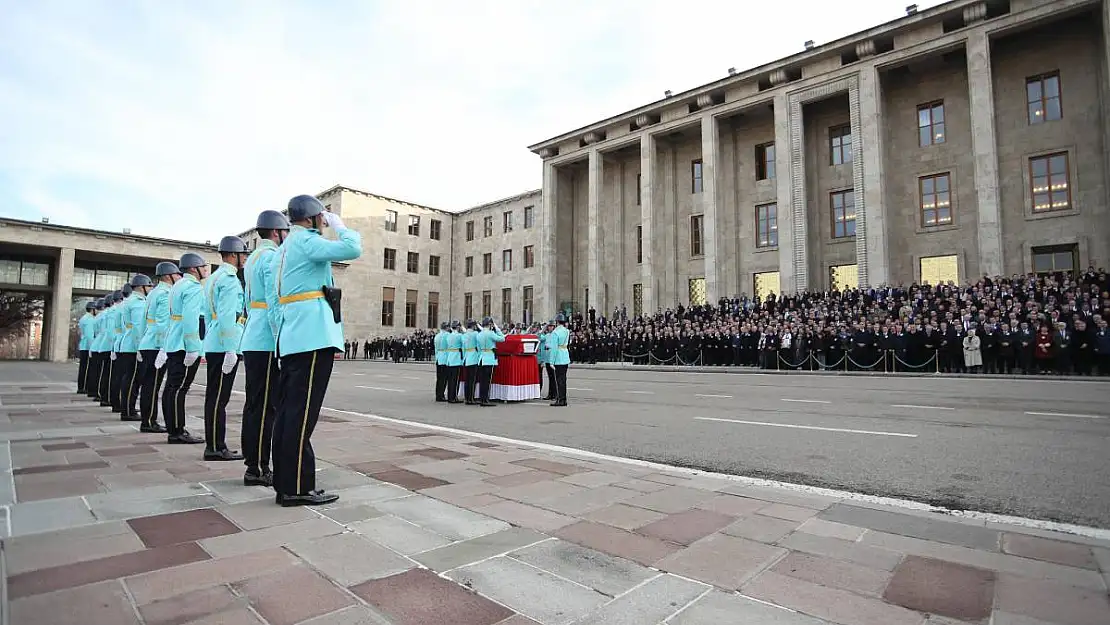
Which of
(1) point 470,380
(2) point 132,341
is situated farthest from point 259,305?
(1) point 470,380

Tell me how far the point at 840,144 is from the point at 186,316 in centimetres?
3491

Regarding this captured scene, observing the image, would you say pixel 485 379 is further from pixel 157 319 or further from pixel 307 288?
pixel 307 288

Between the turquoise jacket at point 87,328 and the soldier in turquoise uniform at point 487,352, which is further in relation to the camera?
the turquoise jacket at point 87,328

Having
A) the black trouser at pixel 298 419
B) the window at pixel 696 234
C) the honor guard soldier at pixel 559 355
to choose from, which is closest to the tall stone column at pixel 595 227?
the window at pixel 696 234

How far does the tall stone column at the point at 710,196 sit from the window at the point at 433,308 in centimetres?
3051

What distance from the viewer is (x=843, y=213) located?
32188 millimetres

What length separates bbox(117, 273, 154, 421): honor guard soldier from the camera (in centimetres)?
874

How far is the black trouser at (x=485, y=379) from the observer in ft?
38.6

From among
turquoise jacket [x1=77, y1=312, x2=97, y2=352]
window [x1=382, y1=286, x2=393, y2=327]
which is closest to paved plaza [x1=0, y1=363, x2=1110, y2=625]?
turquoise jacket [x1=77, y1=312, x2=97, y2=352]

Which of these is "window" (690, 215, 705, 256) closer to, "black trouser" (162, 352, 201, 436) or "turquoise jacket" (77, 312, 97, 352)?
"turquoise jacket" (77, 312, 97, 352)

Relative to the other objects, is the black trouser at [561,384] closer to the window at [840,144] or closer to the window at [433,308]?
the window at [840,144]

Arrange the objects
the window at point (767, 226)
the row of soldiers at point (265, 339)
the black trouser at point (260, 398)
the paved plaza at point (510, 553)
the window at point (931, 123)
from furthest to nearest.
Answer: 1. the window at point (767, 226)
2. the window at point (931, 123)
3. the black trouser at point (260, 398)
4. the row of soldiers at point (265, 339)
5. the paved plaza at point (510, 553)

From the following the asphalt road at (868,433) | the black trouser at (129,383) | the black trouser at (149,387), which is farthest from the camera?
the black trouser at (129,383)

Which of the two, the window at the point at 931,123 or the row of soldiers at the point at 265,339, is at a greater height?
the window at the point at 931,123
